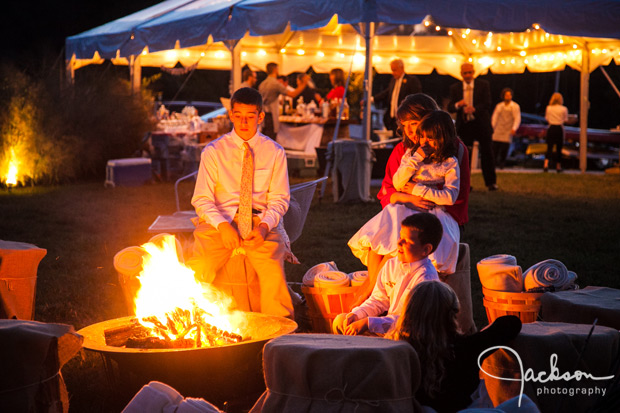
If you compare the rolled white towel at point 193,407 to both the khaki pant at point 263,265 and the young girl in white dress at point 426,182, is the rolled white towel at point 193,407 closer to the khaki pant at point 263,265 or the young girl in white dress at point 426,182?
the khaki pant at point 263,265

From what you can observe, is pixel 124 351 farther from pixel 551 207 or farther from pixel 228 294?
pixel 551 207

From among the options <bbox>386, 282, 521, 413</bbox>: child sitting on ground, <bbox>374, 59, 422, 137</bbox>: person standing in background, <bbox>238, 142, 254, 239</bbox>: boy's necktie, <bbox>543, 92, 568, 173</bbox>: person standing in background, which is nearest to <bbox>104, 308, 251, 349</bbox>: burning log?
<bbox>238, 142, 254, 239</bbox>: boy's necktie

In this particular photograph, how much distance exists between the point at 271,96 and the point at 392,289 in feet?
35.4

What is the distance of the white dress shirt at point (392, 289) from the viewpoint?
3.78 metres

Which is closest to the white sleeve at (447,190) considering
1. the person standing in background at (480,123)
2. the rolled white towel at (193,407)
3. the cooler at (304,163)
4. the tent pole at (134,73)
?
the rolled white towel at (193,407)

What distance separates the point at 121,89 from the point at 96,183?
3066mm

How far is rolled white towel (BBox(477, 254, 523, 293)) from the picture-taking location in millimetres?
4562

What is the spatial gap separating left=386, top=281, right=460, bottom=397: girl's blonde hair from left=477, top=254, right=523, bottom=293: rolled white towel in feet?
4.93

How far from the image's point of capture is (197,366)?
12.0 feet

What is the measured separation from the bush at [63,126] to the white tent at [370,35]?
44.2 inches

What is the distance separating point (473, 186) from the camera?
527 inches

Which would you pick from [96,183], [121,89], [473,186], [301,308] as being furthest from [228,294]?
[121,89]

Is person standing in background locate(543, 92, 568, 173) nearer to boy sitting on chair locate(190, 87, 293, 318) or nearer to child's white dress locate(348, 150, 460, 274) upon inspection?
child's white dress locate(348, 150, 460, 274)

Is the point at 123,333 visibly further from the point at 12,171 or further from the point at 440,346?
the point at 12,171
